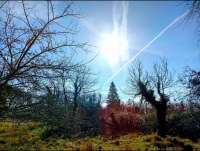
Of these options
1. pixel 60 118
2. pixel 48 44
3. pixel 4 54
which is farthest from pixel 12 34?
pixel 60 118

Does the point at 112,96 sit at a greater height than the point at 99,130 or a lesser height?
greater

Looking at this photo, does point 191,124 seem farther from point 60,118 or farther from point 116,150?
point 60,118

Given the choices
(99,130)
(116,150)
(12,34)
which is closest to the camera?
(12,34)

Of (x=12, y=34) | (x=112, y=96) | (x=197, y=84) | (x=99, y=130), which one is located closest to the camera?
(x=12, y=34)

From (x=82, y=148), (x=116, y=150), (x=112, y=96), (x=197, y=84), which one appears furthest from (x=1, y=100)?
(x=112, y=96)

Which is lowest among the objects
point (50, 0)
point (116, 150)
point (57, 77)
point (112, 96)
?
point (116, 150)

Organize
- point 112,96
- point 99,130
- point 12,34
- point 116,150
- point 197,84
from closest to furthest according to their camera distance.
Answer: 1. point 12,34
2. point 116,150
3. point 197,84
4. point 99,130
5. point 112,96

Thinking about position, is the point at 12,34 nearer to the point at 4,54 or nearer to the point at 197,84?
the point at 4,54

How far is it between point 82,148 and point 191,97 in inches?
334

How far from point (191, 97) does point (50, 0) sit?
31.5 feet

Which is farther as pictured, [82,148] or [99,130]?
[99,130]

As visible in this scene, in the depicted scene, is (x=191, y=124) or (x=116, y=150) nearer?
(x=116, y=150)

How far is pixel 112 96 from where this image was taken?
189ft

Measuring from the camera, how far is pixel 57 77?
527 centimetres
